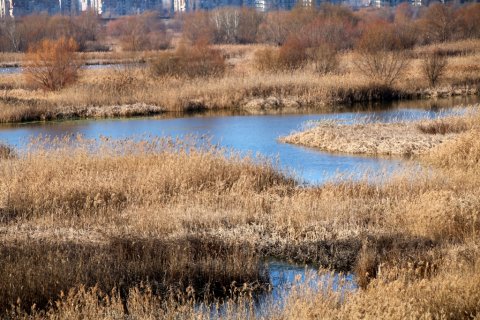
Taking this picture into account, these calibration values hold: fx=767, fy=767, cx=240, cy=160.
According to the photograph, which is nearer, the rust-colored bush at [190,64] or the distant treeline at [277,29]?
the rust-colored bush at [190,64]

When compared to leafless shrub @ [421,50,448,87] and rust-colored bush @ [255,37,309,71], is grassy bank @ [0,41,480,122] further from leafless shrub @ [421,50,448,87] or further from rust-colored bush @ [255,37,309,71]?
rust-colored bush @ [255,37,309,71]

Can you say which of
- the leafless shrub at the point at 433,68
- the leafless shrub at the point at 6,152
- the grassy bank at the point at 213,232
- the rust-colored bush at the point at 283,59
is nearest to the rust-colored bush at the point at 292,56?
the rust-colored bush at the point at 283,59

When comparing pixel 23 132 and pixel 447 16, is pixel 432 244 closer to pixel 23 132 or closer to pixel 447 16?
pixel 23 132

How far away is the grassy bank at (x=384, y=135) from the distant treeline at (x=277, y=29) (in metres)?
17.4

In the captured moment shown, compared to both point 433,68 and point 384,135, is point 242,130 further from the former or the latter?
point 433,68

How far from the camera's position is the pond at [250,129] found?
730 inches

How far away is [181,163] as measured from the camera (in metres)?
14.0

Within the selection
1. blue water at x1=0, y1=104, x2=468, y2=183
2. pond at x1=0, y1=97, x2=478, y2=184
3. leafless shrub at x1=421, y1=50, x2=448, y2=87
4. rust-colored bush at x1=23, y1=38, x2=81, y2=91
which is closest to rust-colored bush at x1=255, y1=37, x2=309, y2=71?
leafless shrub at x1=421, y1=50, x2=448, y2=87

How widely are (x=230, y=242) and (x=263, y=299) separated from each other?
1496 millimetres

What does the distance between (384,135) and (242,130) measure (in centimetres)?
512

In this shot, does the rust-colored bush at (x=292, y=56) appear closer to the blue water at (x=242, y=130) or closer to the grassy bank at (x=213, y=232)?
the blue water at (x=242, y=130)

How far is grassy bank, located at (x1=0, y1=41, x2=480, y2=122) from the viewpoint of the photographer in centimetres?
2898

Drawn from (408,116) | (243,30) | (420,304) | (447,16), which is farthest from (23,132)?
(243,30)

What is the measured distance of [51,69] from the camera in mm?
32906
